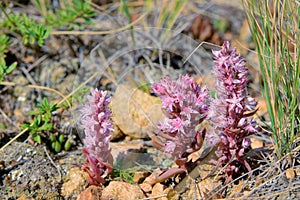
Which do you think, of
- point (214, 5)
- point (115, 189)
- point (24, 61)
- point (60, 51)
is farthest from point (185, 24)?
point (115, 189)

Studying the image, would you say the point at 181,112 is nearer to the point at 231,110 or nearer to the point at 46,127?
the point at 231,110

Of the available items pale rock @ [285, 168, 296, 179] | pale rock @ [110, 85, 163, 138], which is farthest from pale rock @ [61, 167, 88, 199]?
pale rock @ [285, 168, 296, 179]

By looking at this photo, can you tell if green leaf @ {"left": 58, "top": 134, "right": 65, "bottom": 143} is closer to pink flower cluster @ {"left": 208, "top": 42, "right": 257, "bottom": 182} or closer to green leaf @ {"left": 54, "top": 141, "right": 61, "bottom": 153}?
green leaf @ {"left": 54, "top": 141, "right": 61, "bottom": 153}

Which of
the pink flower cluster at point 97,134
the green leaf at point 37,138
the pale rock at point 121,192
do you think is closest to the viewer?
the pink flower cluster at point 97,134

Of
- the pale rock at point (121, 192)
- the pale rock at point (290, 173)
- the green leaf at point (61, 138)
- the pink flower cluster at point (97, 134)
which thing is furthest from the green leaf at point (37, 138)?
the pale rock at point (290, 173)

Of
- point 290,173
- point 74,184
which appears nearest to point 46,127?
point 74,184

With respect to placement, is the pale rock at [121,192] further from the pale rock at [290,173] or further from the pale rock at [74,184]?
the pale rock at [290,173]

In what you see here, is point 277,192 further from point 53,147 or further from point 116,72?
point 116,72
